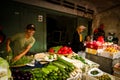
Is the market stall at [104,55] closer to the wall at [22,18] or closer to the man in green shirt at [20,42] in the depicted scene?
the wall at [22,18]

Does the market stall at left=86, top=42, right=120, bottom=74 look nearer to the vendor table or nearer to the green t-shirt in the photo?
the vendor table

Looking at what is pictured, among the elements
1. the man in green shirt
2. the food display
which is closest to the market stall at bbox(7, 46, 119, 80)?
the food display

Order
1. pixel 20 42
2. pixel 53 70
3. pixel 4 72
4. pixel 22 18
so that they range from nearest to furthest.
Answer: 1. pixel 4 72
2. pixel 53 70
3. pixel 20 42
4. pixel 22 18

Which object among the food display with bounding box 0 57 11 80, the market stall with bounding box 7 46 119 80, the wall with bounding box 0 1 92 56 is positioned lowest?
the market stall with bounding box 7 46 119 80

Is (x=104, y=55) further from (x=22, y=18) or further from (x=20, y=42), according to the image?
(x=22, y=18)

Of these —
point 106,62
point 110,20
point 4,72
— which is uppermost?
point 110,20

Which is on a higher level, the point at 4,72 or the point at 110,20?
the point at 110,20

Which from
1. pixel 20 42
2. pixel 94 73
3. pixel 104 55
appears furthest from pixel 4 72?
pixel 104 55

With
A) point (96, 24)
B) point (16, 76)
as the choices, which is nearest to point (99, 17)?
point (96, 24)

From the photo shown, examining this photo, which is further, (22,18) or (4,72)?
(22,18)

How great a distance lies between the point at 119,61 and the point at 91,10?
2.94m

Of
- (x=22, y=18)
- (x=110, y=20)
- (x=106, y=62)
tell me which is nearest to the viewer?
(x=22, y=18)

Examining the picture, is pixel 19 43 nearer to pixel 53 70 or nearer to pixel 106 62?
pixel 53 70

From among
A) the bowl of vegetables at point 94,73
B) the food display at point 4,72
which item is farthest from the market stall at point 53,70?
the food display at point 4,72
